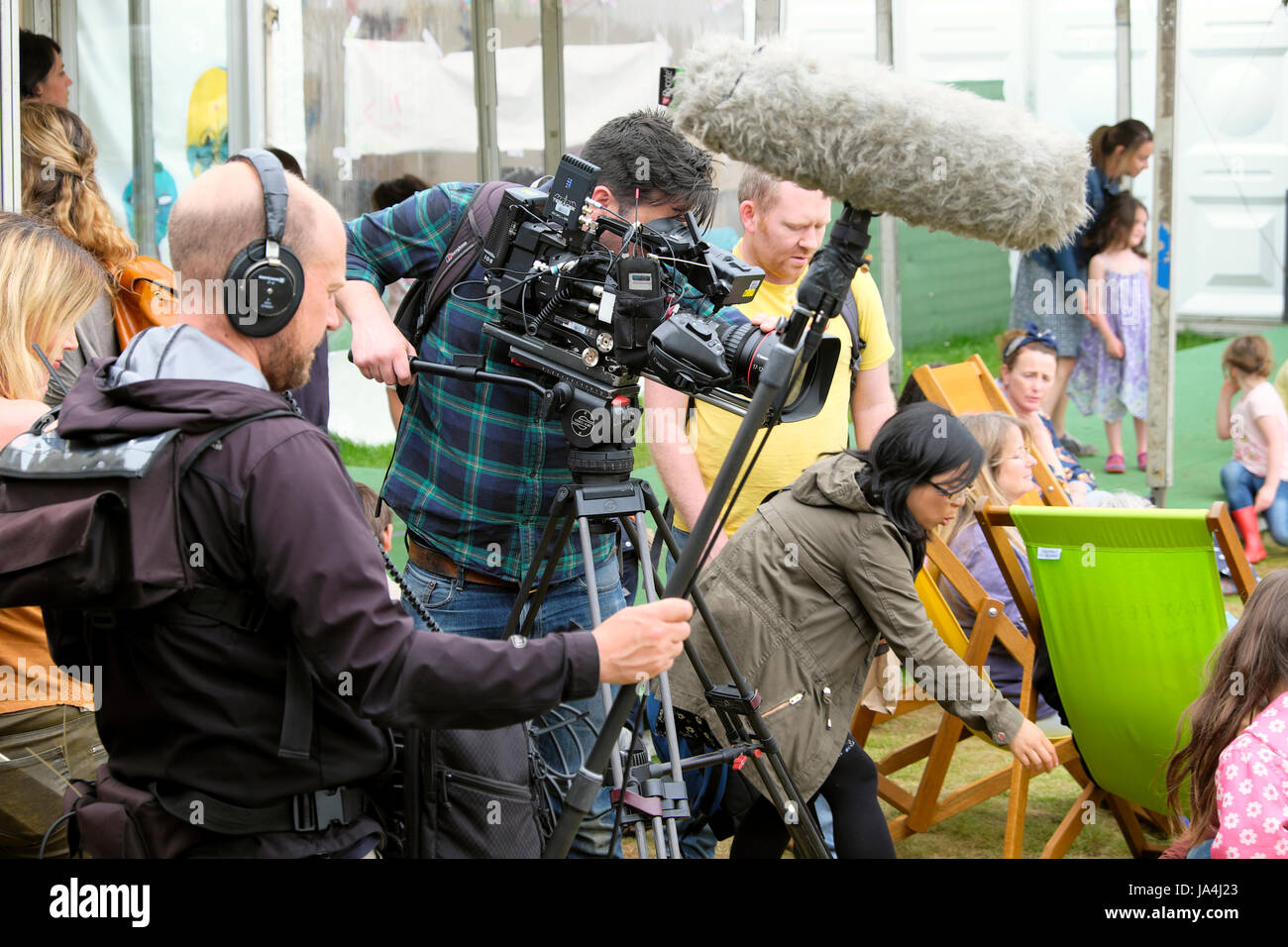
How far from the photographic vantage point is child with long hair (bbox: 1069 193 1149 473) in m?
6.80

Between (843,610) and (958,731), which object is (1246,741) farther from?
(958,731)

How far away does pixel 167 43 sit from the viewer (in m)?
5.49

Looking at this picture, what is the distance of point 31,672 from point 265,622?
1030mm

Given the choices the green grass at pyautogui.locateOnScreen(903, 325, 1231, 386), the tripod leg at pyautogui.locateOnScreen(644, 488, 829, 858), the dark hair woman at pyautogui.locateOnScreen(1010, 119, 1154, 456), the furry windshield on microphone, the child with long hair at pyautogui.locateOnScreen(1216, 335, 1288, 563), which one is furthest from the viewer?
the green grass at pyautogui.locateOnScreen(903, 325, 1231, 386)

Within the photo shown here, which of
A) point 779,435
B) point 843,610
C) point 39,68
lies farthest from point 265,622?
point 39,68

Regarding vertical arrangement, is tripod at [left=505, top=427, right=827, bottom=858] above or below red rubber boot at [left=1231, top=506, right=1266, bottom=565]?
above

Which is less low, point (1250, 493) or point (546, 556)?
point (546, 556)

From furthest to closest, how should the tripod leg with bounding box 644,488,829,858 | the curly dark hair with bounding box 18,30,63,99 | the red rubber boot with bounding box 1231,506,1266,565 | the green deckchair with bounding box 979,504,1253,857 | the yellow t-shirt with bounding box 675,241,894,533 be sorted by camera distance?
the red rubber boot with bounding box 1231,506,1266,565 → the curly dark hair with bounding box 18,30,63,99 → the yellow t-shirt with bounding box 675,241,894,533 → the green deckchair with bounding box 979,504,1253,857 → the tripod leg with bounding box 644,488,829,858

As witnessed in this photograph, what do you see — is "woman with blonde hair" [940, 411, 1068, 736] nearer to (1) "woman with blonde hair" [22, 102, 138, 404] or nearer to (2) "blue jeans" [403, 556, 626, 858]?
(2) "blue jeans" [403, 556, 626, 858]

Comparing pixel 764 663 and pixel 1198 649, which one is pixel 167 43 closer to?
pixel 764 663

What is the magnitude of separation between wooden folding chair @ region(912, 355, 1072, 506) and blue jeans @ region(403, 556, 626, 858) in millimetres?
2181

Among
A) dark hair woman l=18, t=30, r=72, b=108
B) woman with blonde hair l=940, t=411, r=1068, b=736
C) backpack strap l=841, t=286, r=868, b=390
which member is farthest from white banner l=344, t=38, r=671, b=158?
backpack strap l=841, t=286, r=868, b=390

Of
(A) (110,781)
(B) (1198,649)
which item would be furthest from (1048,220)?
(B) (1198,649)

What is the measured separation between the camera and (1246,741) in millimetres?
2262
